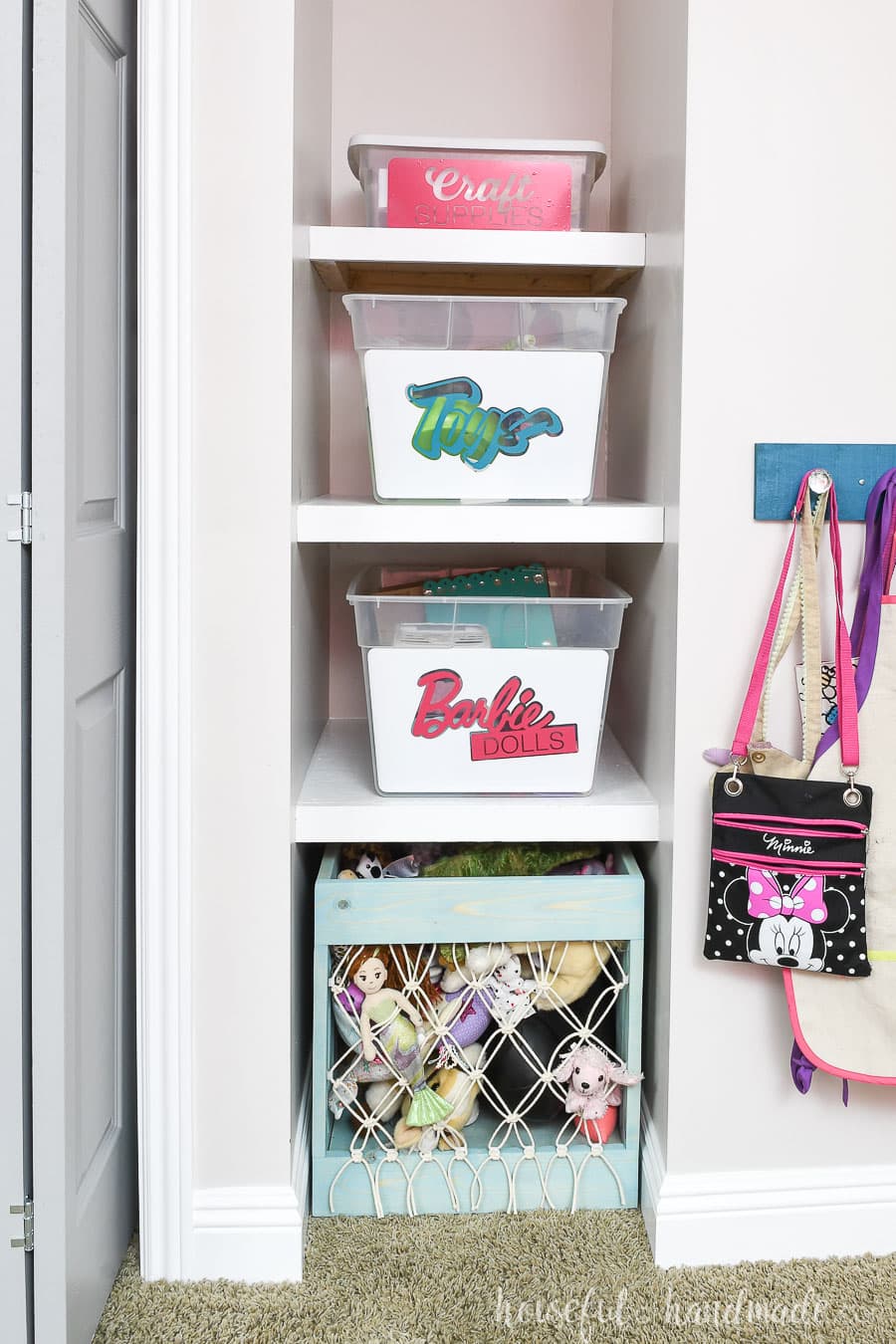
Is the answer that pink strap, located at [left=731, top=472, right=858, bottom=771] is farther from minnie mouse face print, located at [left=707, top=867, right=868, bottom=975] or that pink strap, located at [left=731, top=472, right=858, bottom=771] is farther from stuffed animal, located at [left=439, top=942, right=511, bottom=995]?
stuffed animal, located at [left=439, top=942, right=511, bottom=995]

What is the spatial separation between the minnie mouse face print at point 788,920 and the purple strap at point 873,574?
159 millimetres

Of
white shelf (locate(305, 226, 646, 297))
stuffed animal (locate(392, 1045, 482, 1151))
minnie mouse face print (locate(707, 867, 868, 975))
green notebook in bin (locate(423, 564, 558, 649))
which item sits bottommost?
stuffed animal (locate(392, 1045, 482, 1151))

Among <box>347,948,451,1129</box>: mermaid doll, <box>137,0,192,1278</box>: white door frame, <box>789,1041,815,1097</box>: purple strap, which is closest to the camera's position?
<box>137,0,192,1278</box>: white door frame

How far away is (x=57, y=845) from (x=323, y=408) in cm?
90

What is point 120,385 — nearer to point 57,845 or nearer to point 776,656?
point 57,845

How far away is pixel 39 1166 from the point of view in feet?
3.85

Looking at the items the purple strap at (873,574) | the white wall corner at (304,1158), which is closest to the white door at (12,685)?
the white wall corner at (304,1158)

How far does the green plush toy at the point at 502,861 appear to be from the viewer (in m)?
1.56

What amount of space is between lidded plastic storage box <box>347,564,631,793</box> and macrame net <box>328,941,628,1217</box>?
0.24 m

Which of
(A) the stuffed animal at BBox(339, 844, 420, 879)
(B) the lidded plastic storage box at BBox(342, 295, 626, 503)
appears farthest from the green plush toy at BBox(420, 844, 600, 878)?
(B) the lidded plastic storage box at BBox(342, 295, 626, 503)

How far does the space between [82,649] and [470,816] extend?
536mm

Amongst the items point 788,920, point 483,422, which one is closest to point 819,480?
point 483,422

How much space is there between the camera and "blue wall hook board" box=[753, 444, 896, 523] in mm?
1377

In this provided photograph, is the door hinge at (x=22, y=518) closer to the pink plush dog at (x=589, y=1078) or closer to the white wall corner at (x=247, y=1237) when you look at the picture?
the white wall corner at (x=247, y=1237)
